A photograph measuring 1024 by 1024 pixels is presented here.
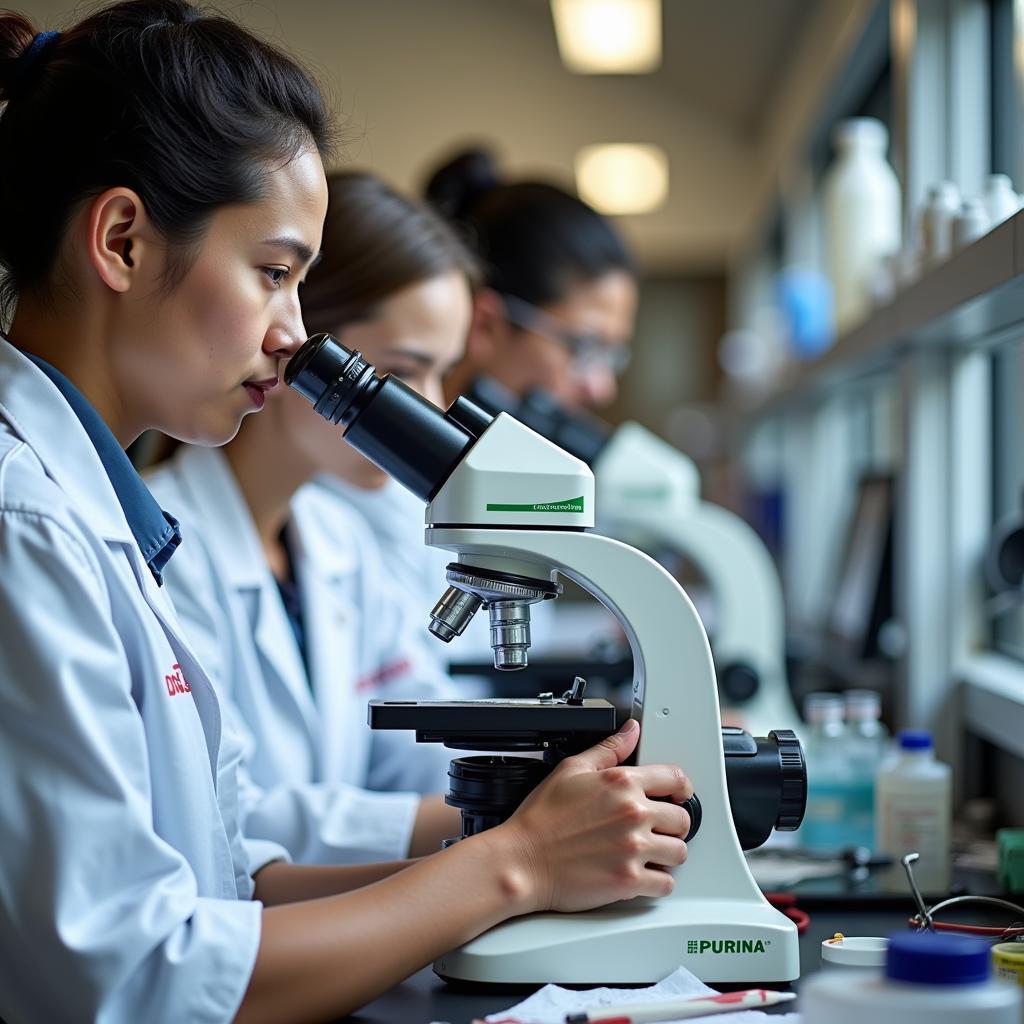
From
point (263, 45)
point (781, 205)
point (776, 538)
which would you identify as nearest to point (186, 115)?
point (263, 45)

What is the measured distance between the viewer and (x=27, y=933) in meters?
0.86

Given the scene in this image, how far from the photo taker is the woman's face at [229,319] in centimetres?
108

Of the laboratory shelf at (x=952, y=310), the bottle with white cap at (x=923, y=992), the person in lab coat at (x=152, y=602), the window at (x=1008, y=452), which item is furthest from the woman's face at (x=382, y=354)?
the bottle with white cap at (x=923, y=992)

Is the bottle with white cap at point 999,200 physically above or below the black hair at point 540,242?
below

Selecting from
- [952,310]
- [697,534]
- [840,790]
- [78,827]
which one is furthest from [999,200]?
[78,827]

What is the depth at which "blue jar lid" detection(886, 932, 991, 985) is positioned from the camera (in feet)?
2.32

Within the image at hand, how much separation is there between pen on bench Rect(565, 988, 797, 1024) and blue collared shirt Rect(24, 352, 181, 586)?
0.54 m

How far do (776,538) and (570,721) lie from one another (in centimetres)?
327

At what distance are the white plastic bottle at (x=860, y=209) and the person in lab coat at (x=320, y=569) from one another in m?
0.93

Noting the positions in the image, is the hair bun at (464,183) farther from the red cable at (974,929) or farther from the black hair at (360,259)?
the red cable at (974,929)

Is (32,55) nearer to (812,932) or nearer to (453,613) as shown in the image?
(453,613)

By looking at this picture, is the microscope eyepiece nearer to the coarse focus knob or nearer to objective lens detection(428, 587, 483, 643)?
objective lens detection(428, 587, 483, 643)

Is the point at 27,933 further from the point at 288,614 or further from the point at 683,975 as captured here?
the point at 288,614

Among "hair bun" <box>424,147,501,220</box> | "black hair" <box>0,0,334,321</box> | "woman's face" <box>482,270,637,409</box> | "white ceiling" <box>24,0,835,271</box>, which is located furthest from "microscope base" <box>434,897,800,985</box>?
"white ceiling" <box>24,0,835,271</box>
